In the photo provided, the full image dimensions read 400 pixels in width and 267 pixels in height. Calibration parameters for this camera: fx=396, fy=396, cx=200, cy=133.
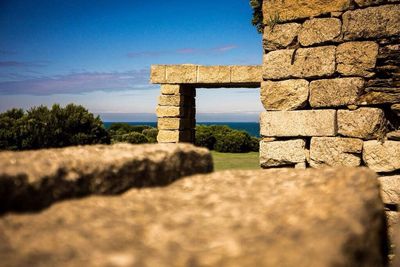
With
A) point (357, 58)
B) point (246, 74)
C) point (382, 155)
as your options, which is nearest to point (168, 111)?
point (246, 74)

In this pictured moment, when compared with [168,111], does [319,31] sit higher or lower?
higher

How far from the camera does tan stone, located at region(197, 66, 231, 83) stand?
290 inches

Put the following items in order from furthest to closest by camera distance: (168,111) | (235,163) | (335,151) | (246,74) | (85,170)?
(235,163)
(168,111)
(246,74)
(335,151)
(85,170)

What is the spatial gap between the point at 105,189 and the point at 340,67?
11.9 ft

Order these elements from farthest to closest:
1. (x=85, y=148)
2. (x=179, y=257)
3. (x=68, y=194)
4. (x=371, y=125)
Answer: (x=371, y=125), (x=85, y=148), (x=68, y=194), (x=179, y=257)

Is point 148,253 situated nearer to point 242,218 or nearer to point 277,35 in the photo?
point 242,218

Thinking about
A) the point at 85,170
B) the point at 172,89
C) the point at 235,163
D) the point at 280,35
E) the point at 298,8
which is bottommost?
the point at 235,163

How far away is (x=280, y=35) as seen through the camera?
4613 millimetres

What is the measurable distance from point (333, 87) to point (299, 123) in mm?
533

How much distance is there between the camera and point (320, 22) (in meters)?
4.41

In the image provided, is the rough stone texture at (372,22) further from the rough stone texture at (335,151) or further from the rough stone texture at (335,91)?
the rough stone texture at (335,151)

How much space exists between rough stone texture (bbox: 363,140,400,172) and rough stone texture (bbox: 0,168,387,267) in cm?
292

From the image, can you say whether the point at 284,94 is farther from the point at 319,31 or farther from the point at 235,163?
the point at 235,163

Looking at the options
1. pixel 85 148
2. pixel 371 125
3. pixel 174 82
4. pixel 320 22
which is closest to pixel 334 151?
pixel 371 125
